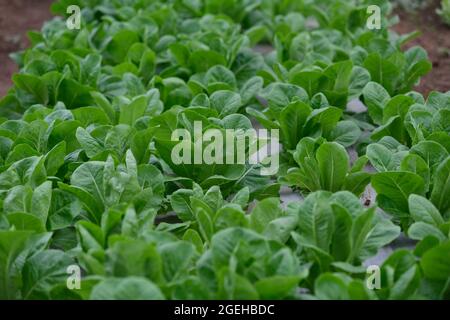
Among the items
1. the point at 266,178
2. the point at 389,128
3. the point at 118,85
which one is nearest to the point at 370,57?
the point at 389,128

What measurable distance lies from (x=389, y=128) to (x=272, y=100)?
0.58m

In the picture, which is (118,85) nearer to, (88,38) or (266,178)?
(88,38)

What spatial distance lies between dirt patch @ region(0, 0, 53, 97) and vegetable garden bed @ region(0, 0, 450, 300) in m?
2.46

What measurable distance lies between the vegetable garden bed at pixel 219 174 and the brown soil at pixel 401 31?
2.00 feet

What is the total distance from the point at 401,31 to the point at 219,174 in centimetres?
328

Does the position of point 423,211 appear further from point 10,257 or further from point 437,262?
point 10,257

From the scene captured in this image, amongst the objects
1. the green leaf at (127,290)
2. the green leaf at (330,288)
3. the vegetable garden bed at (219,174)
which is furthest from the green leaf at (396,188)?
the green leaf at (127,290)

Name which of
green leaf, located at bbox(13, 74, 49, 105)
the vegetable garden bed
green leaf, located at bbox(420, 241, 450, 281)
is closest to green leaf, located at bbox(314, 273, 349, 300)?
the vegetable garden bed

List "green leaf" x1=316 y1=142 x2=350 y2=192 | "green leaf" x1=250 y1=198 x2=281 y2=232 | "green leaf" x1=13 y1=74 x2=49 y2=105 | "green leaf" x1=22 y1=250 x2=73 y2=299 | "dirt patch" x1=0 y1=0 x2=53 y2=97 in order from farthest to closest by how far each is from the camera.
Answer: "dirt patch" x1=0 y1=0 x2=53 y2=97 → "green leaf" x1=13 y1=74 x2=49 y2=105 → "green leaf" x1=316 y1=142 x2=350 y2=192 → "green leaf" x1=250 y1=198 x2=281 y2=232 → "green leaf" x1=22 y1=250 x2=73 y2=299

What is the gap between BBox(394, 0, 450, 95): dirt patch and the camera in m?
4.78

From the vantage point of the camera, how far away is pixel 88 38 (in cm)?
462

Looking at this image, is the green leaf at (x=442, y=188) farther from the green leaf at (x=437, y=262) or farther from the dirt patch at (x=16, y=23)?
the dirt patch at (x=16, y=23)

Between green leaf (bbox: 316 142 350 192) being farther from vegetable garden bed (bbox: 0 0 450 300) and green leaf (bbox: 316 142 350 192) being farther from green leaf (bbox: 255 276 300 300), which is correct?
green leaf (bbox: 255 276 300 300)

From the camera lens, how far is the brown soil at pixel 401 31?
496cm
